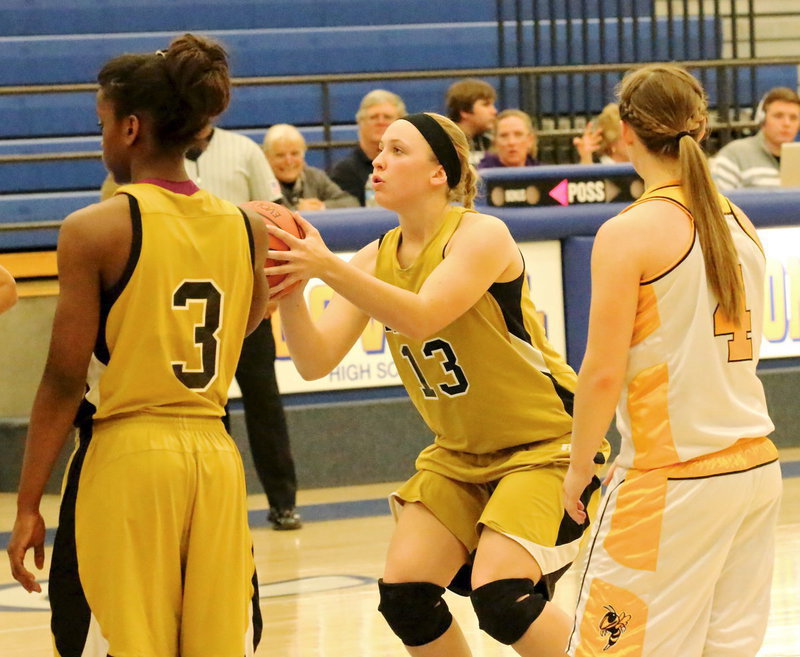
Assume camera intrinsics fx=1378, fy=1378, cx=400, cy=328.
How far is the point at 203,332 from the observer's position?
2.44 meters

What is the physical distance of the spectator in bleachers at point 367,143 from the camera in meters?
7.26

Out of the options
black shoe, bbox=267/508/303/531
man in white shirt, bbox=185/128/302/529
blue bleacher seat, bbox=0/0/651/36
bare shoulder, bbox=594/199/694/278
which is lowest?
black shoe, bbox=267/508/303/531

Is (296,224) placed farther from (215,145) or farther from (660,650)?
(215,145)

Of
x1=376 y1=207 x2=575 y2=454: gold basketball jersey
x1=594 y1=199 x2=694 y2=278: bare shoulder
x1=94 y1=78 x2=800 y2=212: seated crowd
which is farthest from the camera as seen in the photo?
x1=94 y1=78 x2=800 y2=212: seated crowd

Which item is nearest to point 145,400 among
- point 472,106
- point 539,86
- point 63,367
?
point 63,367

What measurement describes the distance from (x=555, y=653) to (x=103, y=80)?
1592mm

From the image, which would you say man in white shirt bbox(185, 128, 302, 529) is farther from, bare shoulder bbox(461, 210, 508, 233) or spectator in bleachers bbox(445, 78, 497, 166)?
bare shoulder bbox(461, 210, 508, 233)

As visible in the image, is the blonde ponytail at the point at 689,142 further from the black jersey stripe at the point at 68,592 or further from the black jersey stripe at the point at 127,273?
the black jersey stripe at the point at 68,592

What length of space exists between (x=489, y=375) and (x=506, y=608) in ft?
1.84

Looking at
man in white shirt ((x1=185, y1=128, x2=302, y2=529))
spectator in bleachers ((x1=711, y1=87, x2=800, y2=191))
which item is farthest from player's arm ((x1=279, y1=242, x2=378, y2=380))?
spectator in bleachers ((x1=711, y1=87, x2=800, y2=191))

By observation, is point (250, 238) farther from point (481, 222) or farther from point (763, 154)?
point (763, 154)

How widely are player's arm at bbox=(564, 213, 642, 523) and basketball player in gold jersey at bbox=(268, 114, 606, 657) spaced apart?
0.52 metres

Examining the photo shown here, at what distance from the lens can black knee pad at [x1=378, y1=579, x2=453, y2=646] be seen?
315 centimetres

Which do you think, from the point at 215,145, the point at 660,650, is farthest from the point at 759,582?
the point at 215,145
